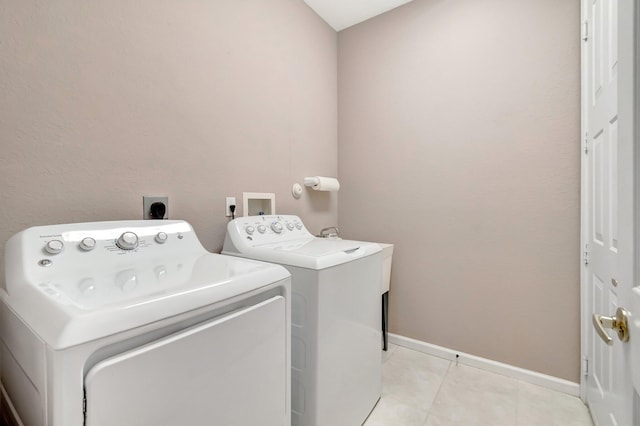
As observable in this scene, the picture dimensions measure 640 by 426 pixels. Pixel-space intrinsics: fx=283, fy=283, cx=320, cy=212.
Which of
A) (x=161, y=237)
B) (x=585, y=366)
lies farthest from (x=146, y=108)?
(x=585, y=366)

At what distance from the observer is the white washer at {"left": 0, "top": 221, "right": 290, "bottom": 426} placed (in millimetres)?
522

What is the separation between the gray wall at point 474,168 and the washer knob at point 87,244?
1832 mm

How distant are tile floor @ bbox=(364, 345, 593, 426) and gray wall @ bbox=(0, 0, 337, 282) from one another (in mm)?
1300

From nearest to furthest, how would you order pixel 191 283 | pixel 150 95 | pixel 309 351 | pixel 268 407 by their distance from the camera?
pixel 191 283 < pixel 268 407 < pixel 309 351 < pixel 150 95

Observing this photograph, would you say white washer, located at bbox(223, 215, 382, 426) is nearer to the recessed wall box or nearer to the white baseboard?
the recessed wall box

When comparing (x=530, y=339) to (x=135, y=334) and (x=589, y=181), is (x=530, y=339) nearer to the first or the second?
(x=589, y=181)

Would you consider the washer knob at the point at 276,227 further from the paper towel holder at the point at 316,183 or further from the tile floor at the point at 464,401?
the tile floor at the point at 464,401

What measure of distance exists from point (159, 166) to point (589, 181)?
2129 mm

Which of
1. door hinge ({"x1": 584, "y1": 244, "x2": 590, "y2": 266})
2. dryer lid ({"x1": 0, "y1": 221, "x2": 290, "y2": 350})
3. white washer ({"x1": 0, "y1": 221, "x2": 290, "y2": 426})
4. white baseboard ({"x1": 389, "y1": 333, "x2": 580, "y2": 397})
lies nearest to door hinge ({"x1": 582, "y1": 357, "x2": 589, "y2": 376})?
white baseboard ({"x1": 389, "y1": 333, "x2": 580, "y2": 397})

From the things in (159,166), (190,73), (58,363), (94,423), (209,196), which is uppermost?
(190,73)

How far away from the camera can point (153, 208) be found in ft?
4.02

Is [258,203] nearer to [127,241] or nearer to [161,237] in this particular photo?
[161,237]

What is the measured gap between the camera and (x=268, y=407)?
866 millimetres

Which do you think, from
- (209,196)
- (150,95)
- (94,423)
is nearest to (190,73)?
(150,95)
